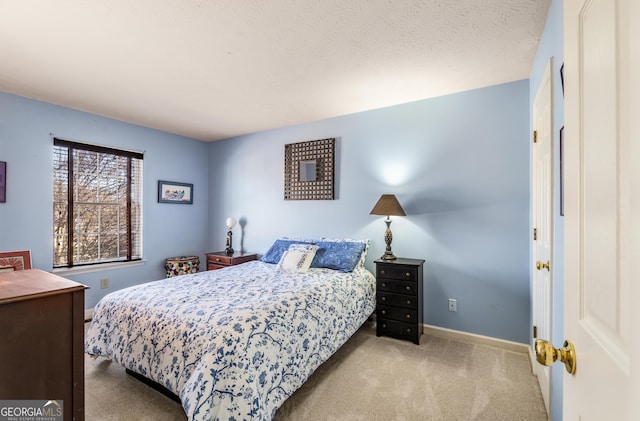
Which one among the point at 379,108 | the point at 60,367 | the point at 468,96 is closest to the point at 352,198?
the point at 379,108

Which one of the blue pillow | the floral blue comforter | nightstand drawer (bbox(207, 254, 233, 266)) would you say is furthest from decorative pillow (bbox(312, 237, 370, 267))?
nightstand drawer (bbox(207, 254, 233, 266))

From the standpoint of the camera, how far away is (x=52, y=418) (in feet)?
4.26

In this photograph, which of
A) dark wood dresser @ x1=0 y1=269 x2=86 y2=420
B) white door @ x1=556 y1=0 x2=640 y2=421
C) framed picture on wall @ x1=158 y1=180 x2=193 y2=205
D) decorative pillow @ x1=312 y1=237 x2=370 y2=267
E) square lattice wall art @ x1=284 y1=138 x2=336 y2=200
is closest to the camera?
white door @ x1=556 y1=0 x2=640 y2=421

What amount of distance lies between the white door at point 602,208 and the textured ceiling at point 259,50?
138 centimetres

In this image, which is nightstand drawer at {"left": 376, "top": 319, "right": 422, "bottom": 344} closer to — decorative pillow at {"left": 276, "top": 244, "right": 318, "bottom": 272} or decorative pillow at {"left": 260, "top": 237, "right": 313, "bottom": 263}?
decorative pillow at {"left": 276, "top": 244, "right": 318, "bottom": 272}

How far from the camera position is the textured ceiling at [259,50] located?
1731mm

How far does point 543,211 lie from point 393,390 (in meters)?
1.62

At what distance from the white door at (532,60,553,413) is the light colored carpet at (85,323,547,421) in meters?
0.25

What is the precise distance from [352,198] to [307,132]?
3.68ft

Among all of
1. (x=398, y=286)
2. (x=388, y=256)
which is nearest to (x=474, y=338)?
(x=398, y=286)

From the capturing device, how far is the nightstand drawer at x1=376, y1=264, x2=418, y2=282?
2.76 m

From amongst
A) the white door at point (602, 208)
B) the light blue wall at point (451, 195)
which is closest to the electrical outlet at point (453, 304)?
the light blue wall at point (451, 195)

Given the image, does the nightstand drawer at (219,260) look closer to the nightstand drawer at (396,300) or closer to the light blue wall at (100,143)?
the light blue wall at (100,143)

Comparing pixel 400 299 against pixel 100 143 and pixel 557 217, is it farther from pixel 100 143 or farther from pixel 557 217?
pixel 100 143
